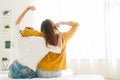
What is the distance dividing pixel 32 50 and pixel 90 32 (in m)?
1.66

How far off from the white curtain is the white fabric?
144 cm

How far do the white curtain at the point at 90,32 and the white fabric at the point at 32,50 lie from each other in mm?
1437

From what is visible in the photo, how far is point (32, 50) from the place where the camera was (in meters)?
2.43

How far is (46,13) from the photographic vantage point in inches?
153

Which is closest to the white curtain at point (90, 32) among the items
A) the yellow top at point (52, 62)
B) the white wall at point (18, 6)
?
the white wall at point (18, 6)

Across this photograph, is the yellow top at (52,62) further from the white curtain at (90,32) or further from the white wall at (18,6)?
the white wall at (18,6)

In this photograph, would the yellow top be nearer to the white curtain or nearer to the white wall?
the white curtain

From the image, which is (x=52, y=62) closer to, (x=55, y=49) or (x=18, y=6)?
(x=55, y=49)

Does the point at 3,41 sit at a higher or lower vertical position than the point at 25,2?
lower

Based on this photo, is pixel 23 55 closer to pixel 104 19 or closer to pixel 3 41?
pixel 3 41

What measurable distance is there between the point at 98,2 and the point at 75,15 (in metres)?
0.43

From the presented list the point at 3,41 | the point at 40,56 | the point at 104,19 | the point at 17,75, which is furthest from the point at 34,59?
the point at 104,19

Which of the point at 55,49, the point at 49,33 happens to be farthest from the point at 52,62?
the point at 49,33

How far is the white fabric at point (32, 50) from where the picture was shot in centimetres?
243
